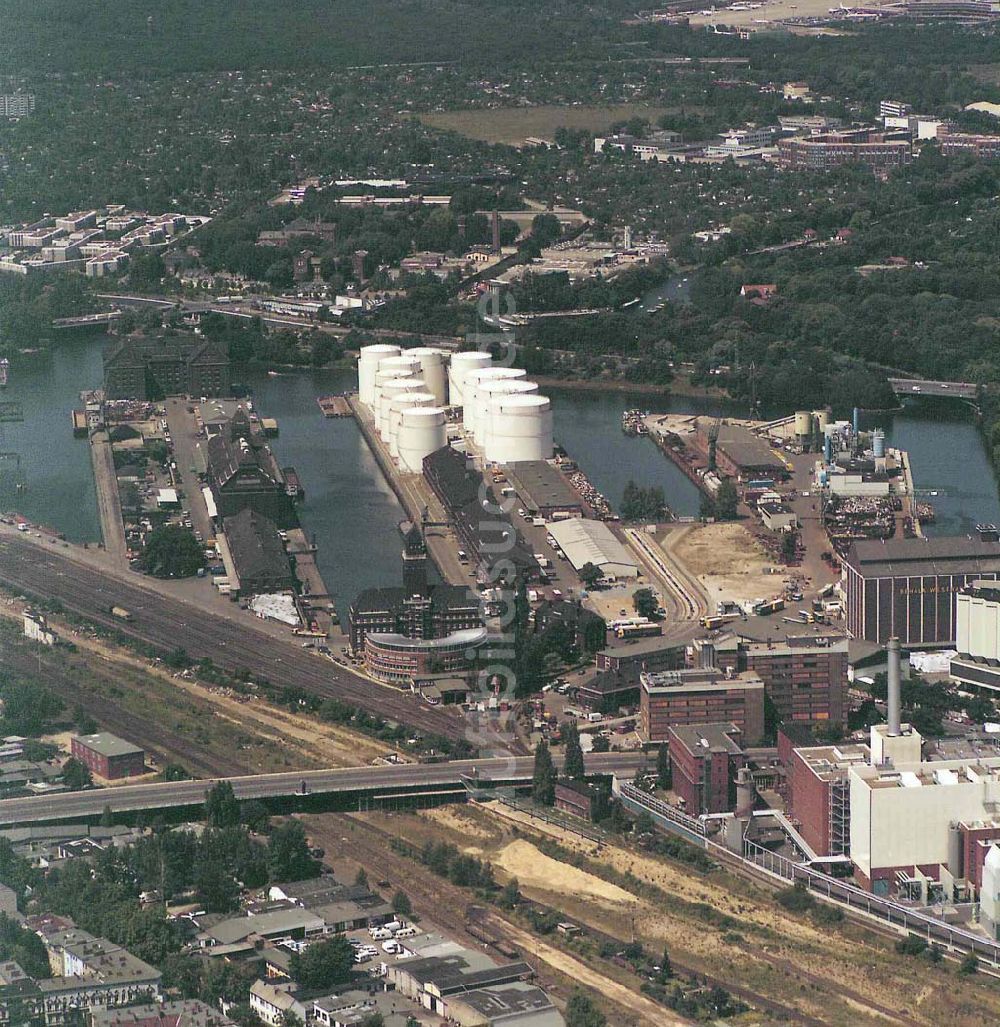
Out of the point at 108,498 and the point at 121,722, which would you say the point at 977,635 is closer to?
the point at 121,722

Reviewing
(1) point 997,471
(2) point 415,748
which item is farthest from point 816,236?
(2) point 415,748

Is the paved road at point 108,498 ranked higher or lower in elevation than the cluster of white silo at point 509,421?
lower

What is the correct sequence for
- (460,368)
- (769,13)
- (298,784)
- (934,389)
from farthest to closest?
(769,13) → (934,389) → (460,368) → (298,784)

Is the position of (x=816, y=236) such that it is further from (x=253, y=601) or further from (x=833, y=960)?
(x=833, y=960)

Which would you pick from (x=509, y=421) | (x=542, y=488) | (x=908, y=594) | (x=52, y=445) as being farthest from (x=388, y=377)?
(x=908, y=594)

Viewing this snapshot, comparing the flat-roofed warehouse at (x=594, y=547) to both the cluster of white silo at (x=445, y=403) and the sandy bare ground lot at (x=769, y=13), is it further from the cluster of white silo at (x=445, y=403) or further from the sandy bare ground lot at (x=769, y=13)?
the sandy bare ground lot at (x=769, y=13)

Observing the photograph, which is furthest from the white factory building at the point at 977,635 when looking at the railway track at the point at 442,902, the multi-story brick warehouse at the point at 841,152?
the multi-story brick warehouse at the point at 841,152

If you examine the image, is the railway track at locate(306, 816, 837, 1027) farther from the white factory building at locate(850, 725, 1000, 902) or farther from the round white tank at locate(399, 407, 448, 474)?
the round white tank at locate(399, 407, 448, 474)
